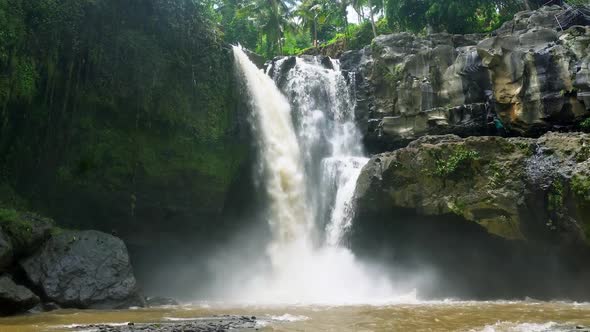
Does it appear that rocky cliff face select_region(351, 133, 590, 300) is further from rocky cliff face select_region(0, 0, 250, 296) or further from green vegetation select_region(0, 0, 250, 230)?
green vegetation select_region(0, 0, 250, 230)

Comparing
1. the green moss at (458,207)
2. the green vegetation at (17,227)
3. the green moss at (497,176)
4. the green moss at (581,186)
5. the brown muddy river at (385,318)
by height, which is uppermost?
the green moss at (497,176)

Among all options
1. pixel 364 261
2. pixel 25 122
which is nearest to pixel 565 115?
pixel 364 261

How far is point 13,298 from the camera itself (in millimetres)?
10797

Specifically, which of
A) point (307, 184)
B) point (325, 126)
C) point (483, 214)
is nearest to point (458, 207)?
point (483, 214)

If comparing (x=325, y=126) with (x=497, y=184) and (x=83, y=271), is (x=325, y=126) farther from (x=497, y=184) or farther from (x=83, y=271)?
(x=83, y=271)

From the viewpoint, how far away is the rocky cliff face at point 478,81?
676 inches

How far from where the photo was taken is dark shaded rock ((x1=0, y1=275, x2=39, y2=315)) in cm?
1070

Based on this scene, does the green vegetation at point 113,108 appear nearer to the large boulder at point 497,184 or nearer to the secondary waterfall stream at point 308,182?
the secondary waterfall stream at point 308,182

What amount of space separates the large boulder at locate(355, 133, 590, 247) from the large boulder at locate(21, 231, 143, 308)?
7.55m

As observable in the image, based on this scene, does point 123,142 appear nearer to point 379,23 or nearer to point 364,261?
point 364,261

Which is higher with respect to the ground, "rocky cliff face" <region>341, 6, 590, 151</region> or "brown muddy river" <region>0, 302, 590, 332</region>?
"rocky cliff face" <region>341, 6, 590, 151</region>

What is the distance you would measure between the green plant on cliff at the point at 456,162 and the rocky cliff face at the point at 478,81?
4.50 m

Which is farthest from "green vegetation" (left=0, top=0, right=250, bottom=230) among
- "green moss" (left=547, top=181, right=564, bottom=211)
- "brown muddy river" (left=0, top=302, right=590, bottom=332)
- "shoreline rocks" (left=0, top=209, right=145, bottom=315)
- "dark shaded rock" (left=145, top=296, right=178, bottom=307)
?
"green moss" (left=547, top=181, right=564, bottom=211)

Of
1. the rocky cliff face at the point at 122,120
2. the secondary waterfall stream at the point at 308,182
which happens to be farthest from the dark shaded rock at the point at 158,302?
the rocky cliff face at the point at 122,120
